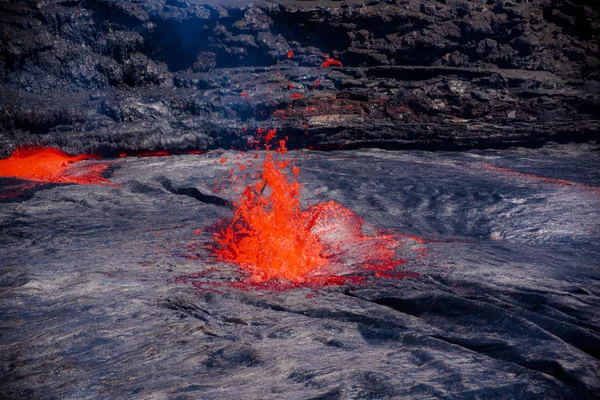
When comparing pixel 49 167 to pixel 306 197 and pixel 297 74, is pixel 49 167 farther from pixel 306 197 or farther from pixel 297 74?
pixel 297 74

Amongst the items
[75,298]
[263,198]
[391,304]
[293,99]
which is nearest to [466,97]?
[293,99]

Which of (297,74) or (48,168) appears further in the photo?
(297,74)

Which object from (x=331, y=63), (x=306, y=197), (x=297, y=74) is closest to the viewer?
(x=306, y=197)

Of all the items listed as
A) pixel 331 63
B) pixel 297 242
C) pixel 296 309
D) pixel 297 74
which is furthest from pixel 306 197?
pixel 331 63

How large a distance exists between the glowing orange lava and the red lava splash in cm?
275

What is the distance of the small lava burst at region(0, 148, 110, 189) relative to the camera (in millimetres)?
6918

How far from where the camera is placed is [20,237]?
4602 mm

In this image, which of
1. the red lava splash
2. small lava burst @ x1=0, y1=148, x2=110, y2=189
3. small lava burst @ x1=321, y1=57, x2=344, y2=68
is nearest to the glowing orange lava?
small lava burst @ x1=0, y1=148, x2=110, y2=189

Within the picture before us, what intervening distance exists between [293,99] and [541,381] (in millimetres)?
7400

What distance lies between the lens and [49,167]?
758 cm

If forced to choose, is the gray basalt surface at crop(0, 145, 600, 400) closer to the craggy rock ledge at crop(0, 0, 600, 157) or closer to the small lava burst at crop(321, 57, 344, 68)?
the craggy rock ledge at crop(0, 0, 600, 157)

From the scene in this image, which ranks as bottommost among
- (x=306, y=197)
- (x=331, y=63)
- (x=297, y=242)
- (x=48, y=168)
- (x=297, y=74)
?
(x=297, y=242)

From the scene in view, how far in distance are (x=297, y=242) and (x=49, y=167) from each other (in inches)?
206

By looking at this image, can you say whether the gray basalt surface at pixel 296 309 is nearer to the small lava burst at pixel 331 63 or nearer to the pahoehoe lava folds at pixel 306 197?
the pahoehoe lava folds at pixel 306 197
